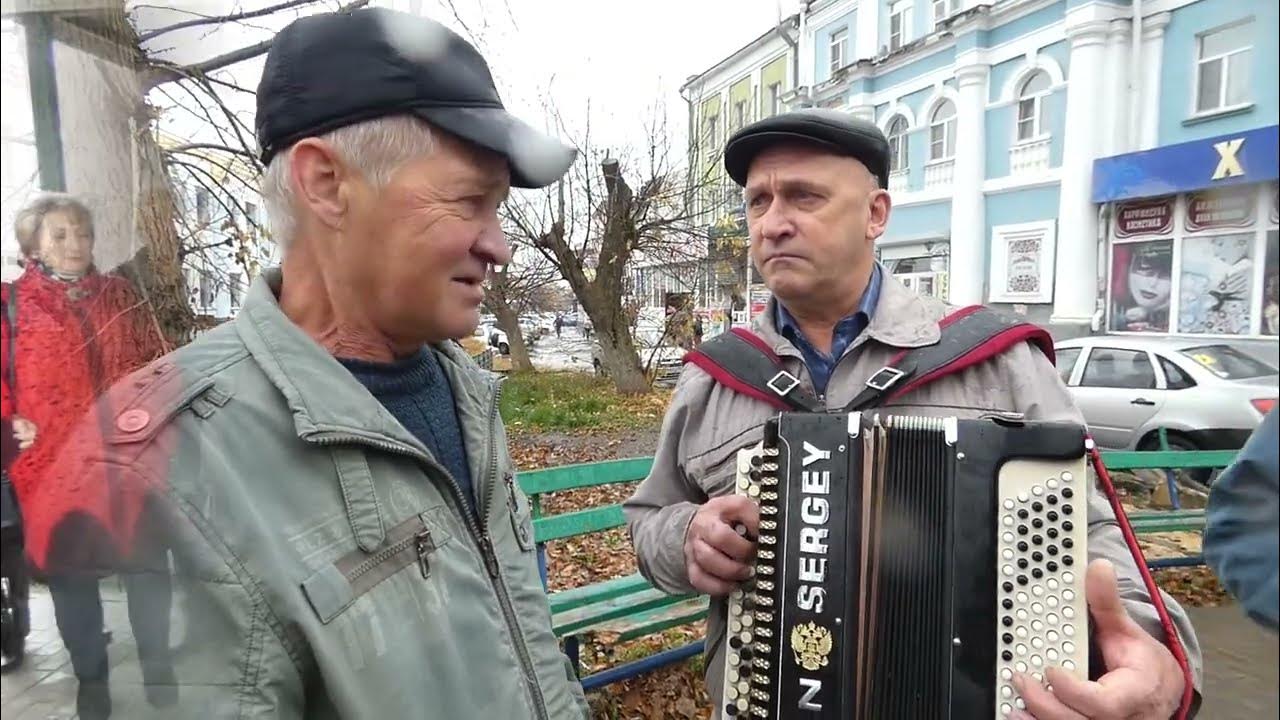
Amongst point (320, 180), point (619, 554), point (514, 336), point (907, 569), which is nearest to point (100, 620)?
point (320, 180)

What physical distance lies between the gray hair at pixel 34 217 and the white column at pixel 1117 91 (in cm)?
210

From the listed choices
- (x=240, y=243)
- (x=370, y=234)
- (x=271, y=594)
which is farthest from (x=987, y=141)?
(x=271, y=594)

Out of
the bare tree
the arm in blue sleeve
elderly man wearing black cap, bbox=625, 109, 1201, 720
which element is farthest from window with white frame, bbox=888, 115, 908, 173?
the bare tree

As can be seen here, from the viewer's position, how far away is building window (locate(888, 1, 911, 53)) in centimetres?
235

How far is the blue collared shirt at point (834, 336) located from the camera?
5.45ft

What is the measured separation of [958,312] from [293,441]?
141 centimetres

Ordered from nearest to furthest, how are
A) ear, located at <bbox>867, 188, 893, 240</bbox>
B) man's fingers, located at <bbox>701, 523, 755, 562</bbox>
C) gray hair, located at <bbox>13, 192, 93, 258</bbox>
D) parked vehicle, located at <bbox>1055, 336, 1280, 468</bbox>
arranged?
gray hair, located at <bbox>13, 192, 93, 258</bbox> → parked vehicle, located at <bbox>1055, 336, 1280, 468</bbox> → man's fingers, located at <bbox>701, 523, 755, 562</bbox> → ear, located at <bbox>867, 188, 893, 240</bbox>

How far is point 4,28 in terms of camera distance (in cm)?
44

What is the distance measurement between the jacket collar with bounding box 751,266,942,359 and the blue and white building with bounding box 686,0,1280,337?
1.03 feet

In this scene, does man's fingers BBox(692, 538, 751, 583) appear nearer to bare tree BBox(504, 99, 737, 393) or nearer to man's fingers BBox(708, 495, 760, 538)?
man's fingers BBox(708, 495, 760, 538)

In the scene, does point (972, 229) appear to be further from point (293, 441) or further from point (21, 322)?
point (21, 322)

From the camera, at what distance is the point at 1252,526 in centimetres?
49

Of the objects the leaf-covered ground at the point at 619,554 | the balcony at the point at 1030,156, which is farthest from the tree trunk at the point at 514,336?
the balcony at the point at 1030,156

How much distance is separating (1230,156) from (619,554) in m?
3.88
